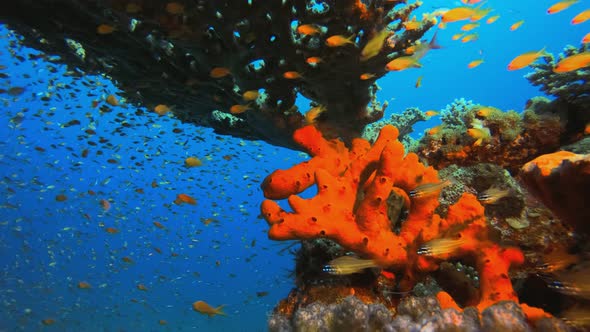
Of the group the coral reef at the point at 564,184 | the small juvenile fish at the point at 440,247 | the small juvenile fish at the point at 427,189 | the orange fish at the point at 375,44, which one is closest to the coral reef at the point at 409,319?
the small juvenile fish at the point at 440,247

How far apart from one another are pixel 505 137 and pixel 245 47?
3.89 meters

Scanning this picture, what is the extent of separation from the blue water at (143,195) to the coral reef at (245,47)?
2.24 metres

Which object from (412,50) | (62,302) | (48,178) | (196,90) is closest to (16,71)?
(62,302)

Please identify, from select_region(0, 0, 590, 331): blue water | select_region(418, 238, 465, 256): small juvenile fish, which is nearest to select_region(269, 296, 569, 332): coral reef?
select_region(418, 238, 465, 256): small juvenile fish

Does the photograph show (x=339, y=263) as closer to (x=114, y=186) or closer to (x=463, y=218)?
(x=463, y=218)

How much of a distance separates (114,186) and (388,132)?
83275 millimetres

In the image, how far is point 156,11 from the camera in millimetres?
3924

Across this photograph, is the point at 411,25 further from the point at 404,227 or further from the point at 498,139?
the point at 404,227

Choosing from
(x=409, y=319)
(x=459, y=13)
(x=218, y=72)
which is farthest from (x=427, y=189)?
(x=459, y=13)

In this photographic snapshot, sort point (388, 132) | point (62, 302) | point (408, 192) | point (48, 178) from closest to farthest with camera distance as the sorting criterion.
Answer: point (408, 192), point (388, 132), point (62, 302), point (48, 178)

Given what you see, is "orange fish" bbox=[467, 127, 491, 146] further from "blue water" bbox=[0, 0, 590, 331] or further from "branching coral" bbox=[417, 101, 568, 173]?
"blue water" bbox=[0, 0, 590, 331]

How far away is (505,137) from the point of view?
4.66 metres

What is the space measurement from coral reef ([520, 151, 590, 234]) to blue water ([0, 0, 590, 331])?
8.26 ft

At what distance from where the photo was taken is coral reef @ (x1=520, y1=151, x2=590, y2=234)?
6.89 ft
